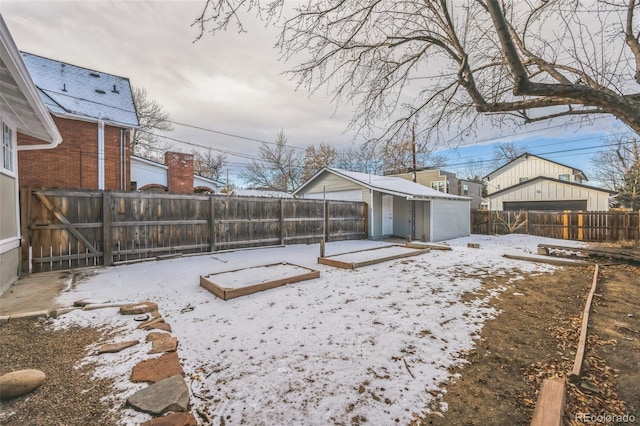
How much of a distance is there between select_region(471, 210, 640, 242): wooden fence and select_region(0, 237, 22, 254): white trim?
19551 millimetres

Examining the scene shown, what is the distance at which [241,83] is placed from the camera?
663 centimetres

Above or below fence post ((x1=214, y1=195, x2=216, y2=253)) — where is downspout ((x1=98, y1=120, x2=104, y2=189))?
above

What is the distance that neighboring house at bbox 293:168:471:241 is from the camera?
42.5ft

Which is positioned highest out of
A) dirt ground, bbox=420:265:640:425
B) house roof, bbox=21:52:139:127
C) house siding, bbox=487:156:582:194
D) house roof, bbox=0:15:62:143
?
house roof, bbox=21:52:139:127

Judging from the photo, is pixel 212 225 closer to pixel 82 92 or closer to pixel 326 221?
pixel 326 221

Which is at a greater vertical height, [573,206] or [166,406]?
[573,206]

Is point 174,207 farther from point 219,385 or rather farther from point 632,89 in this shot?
point 632,89

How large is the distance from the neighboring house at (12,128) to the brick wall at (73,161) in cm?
463

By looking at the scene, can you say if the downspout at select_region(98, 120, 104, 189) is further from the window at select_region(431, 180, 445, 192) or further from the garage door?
the garage door

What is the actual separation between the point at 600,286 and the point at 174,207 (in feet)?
33.6

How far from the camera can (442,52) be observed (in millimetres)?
5070

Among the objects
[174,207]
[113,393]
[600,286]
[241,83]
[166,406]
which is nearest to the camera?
[166,406]

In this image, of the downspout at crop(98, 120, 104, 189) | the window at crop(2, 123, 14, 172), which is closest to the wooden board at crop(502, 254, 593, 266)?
the window at crop(2, 123, 14, 172)

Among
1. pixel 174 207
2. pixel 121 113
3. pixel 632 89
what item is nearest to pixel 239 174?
pixel 121 113
